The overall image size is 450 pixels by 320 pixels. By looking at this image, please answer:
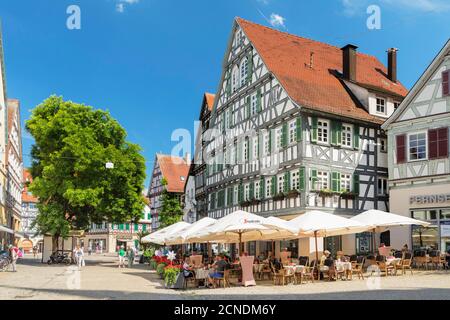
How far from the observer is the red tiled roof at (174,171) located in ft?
212

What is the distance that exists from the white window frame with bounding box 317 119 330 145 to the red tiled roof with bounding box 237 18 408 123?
65cm

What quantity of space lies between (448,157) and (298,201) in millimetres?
7178

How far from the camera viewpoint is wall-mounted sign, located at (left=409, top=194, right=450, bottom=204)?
24.7 meters

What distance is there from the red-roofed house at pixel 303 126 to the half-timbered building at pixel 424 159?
2.60m

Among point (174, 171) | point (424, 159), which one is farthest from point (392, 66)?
point (174, 171)

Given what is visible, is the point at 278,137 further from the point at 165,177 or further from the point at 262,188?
the point at 165,177

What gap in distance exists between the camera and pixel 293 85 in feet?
98.7

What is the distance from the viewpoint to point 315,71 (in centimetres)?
3247

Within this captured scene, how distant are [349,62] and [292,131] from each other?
657cm

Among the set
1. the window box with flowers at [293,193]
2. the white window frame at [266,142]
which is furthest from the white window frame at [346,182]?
the white window frame at [266,142]

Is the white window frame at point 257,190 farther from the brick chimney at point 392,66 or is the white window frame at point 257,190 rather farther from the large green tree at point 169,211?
the large green tree at point 169,211

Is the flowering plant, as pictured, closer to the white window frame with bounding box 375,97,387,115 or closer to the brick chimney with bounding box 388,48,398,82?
the white window frame with bounding box 375,97,387,115

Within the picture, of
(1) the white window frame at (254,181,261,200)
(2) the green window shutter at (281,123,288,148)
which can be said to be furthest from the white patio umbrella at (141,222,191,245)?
(2) the green window shutter at (281,123,288,148)
